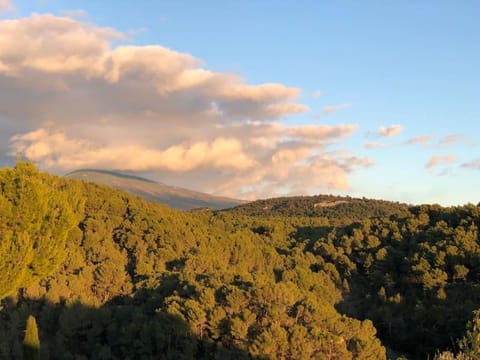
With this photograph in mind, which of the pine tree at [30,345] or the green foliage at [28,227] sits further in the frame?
the pine tree at [30,345]

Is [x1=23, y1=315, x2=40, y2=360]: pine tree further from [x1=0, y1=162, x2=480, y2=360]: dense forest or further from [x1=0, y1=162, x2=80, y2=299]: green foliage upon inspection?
[x1=0, y1=162, x2=80, y2=299]: green foliage

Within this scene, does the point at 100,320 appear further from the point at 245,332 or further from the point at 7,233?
the point at 7,233

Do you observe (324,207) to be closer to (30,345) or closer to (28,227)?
(30,345)

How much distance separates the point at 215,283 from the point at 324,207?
94.1 meters

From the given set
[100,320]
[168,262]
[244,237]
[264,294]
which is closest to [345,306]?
[244,237]

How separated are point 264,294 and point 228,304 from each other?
7.70 feet

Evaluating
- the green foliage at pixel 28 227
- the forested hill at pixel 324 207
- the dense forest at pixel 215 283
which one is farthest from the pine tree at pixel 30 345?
the forested hill at pixel 324 207

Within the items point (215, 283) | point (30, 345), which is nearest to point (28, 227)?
point (30, 345)

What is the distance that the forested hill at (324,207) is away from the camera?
113625 mm

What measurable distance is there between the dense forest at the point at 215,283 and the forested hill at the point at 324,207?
48.3m

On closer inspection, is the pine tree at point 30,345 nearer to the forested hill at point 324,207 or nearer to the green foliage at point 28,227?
the green foliage at point 28,227

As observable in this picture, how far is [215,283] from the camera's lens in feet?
103

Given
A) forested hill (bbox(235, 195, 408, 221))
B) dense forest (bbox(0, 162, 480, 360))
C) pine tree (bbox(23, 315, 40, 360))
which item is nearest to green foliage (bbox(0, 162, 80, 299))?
dense forest (bbox(0, 162, 480, 360))

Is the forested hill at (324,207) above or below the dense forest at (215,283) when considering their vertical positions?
above
